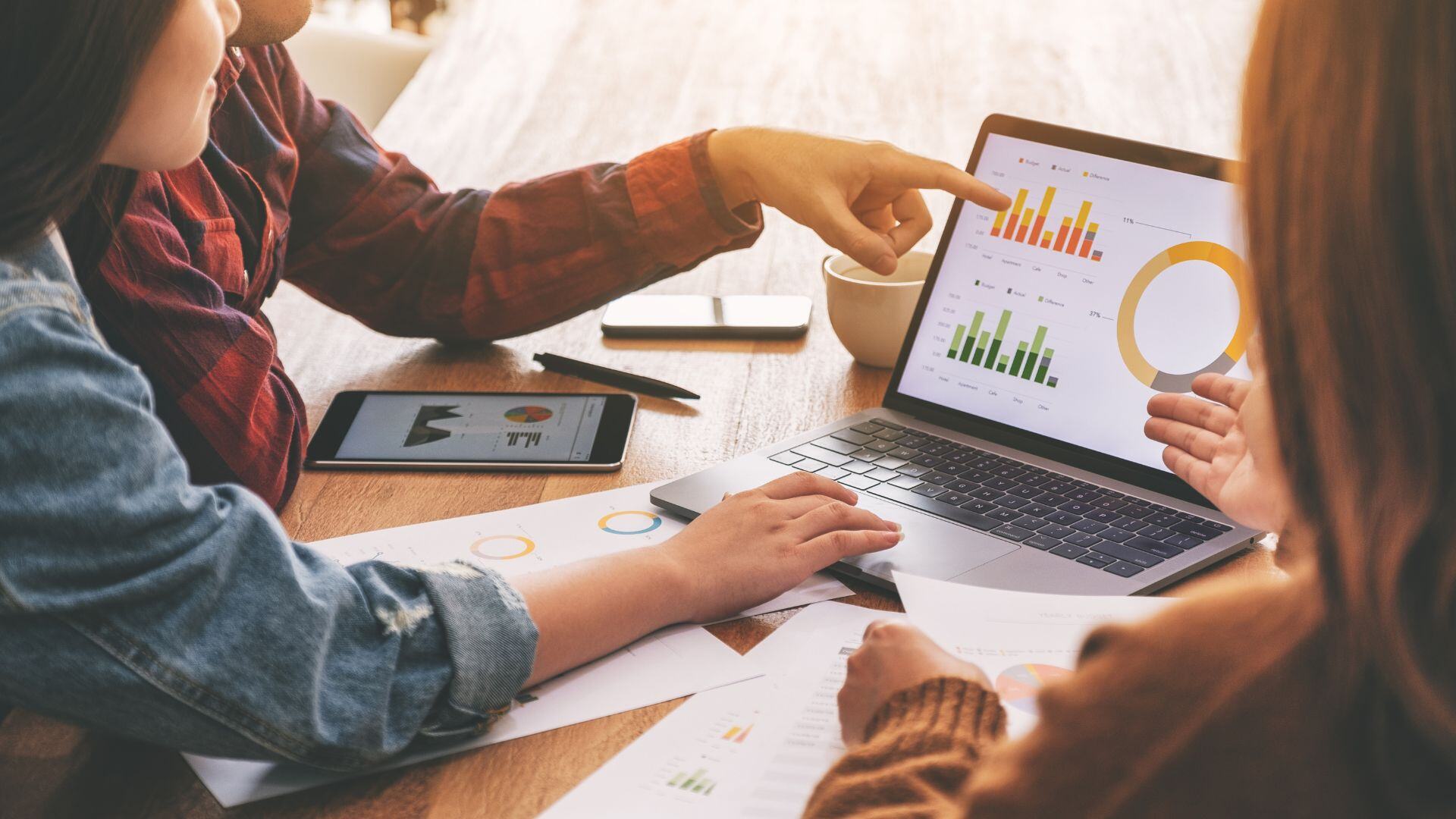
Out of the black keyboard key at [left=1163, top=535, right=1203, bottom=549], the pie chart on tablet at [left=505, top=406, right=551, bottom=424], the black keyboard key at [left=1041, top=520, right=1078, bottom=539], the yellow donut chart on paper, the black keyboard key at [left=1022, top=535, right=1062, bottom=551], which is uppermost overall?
the black keyboard key at [left=1163, top=535, right=1203, bottom=549]

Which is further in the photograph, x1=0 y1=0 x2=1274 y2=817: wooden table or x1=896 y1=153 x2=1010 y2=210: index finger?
x1=896 y1=153 x2=1010 y2=210: index finger

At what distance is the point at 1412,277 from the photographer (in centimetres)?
40

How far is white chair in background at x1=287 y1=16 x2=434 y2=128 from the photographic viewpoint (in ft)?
7.07

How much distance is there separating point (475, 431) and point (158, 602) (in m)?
0.49

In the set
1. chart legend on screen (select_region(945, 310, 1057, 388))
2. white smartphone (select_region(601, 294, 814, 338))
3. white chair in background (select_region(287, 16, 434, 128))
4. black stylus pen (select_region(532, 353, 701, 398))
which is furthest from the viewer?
white chair in background (select_region(287, 16, 434, 128))

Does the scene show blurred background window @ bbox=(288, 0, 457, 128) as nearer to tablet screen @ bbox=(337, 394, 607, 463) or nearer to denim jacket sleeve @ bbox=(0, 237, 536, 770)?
tablet screen @ bbox=(337, 394, 607, 463)

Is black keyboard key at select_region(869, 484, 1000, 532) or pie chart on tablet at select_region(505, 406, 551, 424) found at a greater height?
black keyboard key at select_region(869, 484, 1000, 532)

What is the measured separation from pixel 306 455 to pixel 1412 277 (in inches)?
33.2

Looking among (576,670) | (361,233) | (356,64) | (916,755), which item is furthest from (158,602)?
(356,64)

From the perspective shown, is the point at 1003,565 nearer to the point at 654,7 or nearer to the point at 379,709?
the point at 379,709

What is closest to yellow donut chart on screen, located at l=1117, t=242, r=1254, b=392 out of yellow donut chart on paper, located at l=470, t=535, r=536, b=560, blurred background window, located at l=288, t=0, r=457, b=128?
yellow donut chart on paper, located at l=470, t=535, r=536, b=560

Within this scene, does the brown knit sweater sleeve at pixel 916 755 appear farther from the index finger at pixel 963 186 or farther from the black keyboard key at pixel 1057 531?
the index finger at pixel 963 186

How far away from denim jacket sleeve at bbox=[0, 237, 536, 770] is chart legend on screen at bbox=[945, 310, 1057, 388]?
54 centimetres

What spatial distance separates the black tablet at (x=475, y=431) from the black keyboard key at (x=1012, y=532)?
32 centimetres
